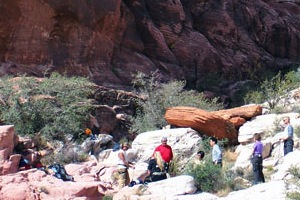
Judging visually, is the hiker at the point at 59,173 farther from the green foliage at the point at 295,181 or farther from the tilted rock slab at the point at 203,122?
the tilted rock slab at the point at 203,122

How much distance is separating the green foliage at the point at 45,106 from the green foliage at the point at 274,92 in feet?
20.8

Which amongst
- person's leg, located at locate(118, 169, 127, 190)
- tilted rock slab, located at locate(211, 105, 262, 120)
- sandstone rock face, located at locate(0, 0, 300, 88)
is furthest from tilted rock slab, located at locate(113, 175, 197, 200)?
sandstone rock face, located at locate(0, 0, 300, 88)

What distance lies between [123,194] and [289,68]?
22.9 m

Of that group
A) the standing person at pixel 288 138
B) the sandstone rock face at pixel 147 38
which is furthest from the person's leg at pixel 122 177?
the sandstone rock face at pixel 147 38

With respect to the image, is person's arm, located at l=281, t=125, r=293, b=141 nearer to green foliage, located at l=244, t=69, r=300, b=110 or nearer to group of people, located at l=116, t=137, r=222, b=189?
group of people, located at l=116, t=137, r=222, b=189

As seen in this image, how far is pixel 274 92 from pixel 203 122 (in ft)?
22.7

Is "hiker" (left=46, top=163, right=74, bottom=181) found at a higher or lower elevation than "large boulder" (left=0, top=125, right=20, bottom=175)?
lower

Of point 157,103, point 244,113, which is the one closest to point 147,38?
point 157,103

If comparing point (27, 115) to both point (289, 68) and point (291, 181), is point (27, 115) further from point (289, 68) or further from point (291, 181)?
point (289, 68)

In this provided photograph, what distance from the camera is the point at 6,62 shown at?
73.9 ft

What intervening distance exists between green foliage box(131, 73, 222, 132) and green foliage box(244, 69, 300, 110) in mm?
2158

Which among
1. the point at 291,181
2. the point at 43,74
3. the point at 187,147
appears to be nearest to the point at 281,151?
the point at 187,147

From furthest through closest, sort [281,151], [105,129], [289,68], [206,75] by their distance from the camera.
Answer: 1. [289,68]
2. [206,75]
3. [105,129]
4. [281,151]

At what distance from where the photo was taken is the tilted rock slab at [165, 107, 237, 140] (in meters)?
16.9
